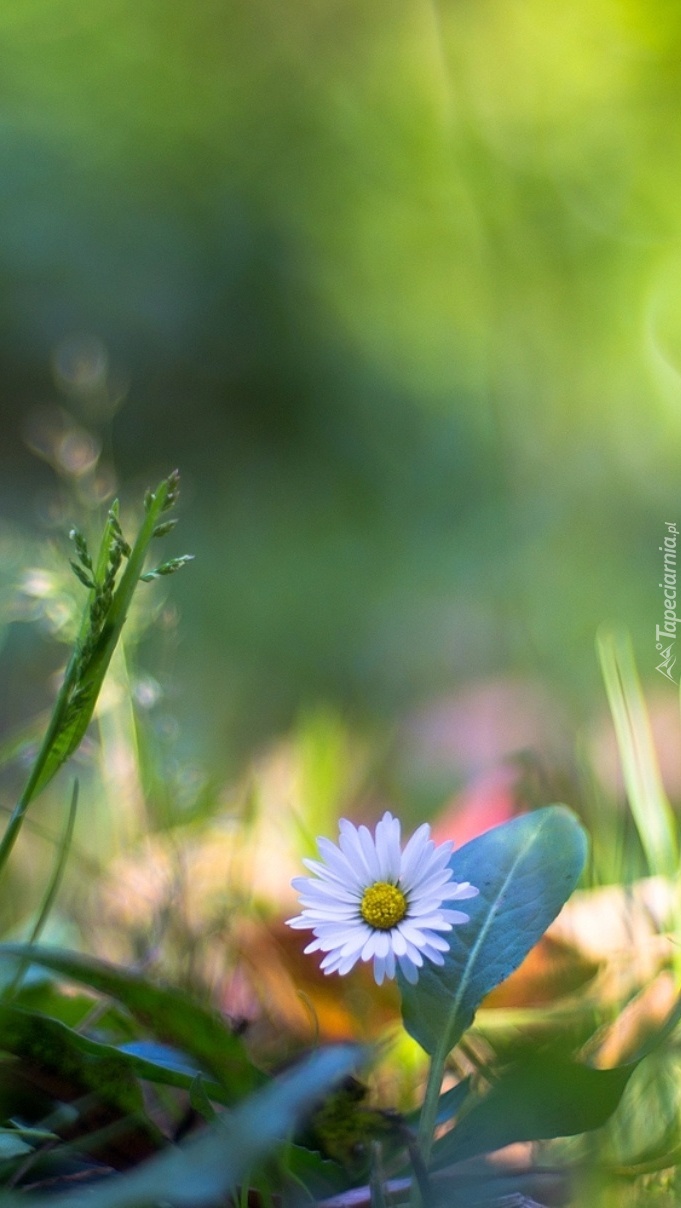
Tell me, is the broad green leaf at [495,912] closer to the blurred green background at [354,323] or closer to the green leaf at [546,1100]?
the green leaf at [546,1100]

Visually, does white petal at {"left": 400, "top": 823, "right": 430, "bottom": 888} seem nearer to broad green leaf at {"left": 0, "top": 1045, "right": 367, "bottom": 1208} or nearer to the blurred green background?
broad green leaf at {"left": 0, "top": 1045, "right": 367, "bottom": 1208}

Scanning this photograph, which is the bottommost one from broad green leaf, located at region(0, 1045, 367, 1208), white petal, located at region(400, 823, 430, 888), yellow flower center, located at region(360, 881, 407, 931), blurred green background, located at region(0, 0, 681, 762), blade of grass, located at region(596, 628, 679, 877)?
broad green leaf, located at region(0, 1045, 367, 1208)

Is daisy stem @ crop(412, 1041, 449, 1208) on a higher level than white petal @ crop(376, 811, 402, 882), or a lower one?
lower

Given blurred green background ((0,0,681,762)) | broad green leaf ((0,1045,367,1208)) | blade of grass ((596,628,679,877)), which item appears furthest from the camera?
blurred green background ((0,0,681,762))

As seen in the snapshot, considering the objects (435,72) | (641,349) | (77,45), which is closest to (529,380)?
(641,349)

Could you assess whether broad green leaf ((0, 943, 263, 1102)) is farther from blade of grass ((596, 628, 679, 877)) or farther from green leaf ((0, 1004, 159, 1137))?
blade of grass ((596, 628, 679, 877))

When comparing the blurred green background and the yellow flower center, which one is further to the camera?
the blurred green background

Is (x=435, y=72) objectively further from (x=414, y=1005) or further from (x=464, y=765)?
(x=414, y=1005)

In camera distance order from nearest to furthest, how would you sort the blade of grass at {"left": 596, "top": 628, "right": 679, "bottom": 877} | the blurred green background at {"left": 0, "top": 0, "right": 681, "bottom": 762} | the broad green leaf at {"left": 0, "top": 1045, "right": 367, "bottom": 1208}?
the broad green leaf at {"left": 0, "top": 1045, "right": 367, "bottom": 1208}, the blade of grass at {"left": 596, "top": 628, "right": 679, "bottom": 877}, the blurred green background at {"left": 0, "top": 0, "right": 681, "bottom": 762}

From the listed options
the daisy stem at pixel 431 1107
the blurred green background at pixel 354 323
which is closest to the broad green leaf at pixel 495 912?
the daisy stem at pixel 431 1107

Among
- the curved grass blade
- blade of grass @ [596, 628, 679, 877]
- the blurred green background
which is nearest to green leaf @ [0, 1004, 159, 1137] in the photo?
the curved grass blade
